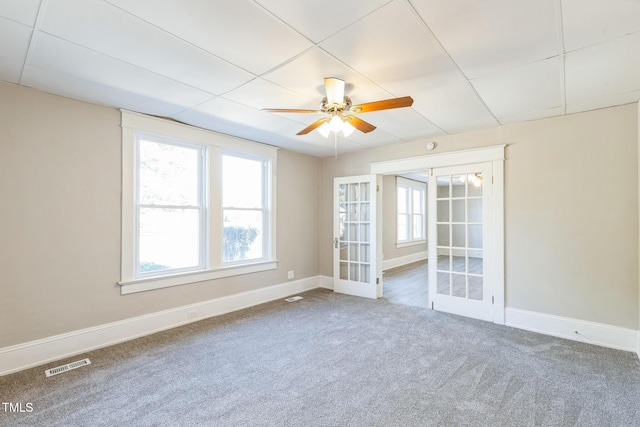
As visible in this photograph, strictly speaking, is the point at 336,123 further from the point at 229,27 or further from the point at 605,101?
the point at 605,101

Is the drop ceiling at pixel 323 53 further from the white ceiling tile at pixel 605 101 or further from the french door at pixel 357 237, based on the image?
the french door at pixel 357 237

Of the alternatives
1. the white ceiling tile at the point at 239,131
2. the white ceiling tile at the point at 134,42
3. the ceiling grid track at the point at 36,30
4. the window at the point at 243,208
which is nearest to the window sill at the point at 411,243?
the white ceiling tile at the point at 239,131

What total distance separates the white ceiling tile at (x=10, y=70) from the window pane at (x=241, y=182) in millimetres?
2199

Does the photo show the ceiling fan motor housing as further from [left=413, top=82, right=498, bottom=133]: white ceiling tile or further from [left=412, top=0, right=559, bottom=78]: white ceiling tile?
[left=412, top=0, right=559, bottom=78]: white ceiling tile

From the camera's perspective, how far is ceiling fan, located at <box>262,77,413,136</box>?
88.4 inches

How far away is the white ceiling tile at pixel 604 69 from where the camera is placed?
6.67 feet

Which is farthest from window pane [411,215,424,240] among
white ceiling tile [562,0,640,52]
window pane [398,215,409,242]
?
white ceiling tile [562,0,640,52]

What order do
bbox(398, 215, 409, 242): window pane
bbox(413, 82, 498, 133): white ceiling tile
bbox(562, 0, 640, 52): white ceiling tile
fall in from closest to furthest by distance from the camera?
bbox(562, 0, 640, 52): white ceiling tile
bbox(413, 82, 498, 133): white ceiling tile
bbox(398, 215, 409, 242): window pane

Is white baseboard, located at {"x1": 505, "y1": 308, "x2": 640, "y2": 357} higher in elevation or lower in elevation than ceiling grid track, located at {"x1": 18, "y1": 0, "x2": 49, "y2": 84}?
lower

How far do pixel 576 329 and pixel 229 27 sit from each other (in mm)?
4503

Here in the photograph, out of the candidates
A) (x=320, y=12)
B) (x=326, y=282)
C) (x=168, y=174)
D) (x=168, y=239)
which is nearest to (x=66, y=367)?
(x=168, y=239)

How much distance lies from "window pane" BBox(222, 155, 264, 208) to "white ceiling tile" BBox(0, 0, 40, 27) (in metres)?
2.59

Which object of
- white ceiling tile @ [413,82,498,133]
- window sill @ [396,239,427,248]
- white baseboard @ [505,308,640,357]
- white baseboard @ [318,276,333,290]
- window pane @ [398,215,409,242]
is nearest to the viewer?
white ceiling tile @ [413,82,498,133]

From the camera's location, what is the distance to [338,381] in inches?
96.8
